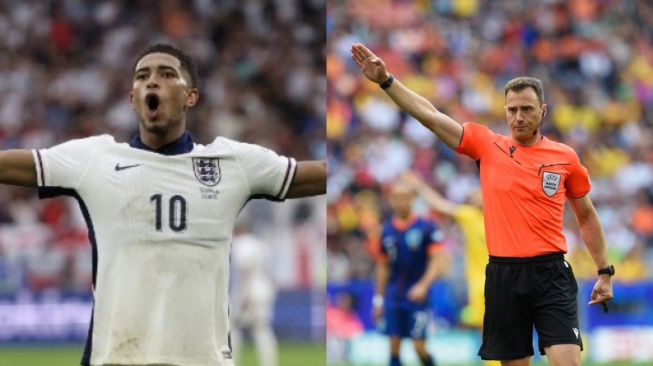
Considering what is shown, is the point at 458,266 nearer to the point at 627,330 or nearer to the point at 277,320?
the point at 627,330

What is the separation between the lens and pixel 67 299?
21.1 metres

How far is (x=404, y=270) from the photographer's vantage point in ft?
43.7

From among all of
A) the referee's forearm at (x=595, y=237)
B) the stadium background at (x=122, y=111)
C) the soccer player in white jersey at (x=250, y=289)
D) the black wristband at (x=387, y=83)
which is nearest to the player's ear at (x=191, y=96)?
the black wristband at (x=387, y=83)

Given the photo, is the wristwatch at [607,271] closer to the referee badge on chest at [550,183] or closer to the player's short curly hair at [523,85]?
the referee badge on chest at [550,183]

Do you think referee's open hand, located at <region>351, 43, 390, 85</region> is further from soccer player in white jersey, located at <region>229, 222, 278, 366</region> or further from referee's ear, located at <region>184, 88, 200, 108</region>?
Result: soccer player in white jersey, located at <region>229, 222, 278, 366</region>

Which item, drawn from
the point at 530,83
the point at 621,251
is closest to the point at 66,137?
the point at 621,251

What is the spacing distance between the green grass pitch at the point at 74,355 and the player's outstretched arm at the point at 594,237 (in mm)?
9170

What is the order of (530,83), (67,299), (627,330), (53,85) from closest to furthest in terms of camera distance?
(530,83), (627,330), (67,299), (53,85)

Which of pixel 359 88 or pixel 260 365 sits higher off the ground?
pixel 359 88

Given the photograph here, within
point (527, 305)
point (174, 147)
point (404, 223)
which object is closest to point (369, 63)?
point (527, 305)

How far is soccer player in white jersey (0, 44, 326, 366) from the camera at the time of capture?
475 centimetres

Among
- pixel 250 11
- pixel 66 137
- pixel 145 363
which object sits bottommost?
pixel 145 363

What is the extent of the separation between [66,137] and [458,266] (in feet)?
29.8

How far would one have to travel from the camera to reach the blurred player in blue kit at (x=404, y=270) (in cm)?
1312
